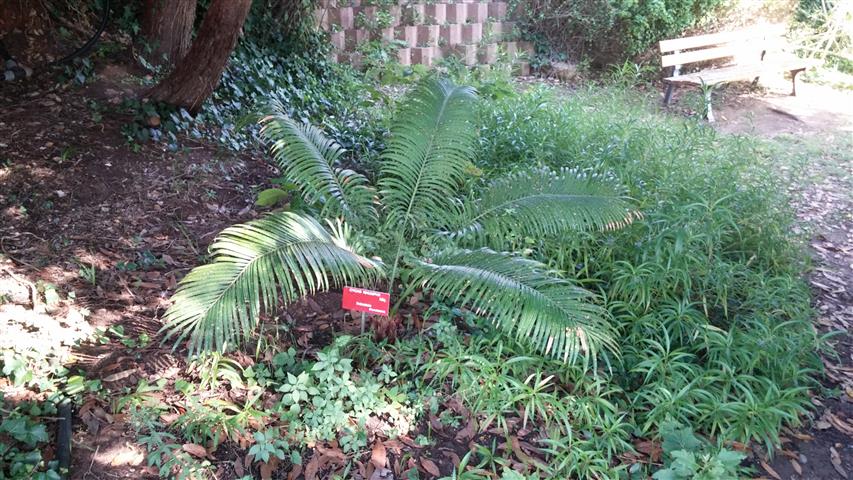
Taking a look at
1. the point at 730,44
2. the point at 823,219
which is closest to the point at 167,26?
the point at 823,219

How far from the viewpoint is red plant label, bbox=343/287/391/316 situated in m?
2.48

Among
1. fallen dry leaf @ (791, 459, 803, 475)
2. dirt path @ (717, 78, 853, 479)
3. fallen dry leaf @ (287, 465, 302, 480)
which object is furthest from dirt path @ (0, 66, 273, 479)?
dirt path @ (717, 78, 853, 479)

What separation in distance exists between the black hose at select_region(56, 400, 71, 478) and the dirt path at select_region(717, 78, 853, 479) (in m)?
2.62

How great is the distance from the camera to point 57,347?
2.47 m

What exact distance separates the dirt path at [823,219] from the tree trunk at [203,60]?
3920mm

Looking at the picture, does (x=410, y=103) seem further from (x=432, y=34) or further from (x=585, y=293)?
(x=432, y=34)

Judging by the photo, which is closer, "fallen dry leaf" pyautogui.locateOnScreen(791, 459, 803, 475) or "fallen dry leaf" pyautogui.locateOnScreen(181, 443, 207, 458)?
"fallen dry leaf" pyautogui.locateOnScreen(181, 443, 207, 458)

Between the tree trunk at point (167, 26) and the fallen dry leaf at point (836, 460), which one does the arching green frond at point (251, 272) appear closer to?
the fallen dry leaf at point (836, 460)

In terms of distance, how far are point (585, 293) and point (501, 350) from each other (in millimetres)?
472

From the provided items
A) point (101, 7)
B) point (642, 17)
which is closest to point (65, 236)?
point (101, 7)

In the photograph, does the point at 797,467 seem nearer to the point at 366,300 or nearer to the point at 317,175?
the point at 366,300

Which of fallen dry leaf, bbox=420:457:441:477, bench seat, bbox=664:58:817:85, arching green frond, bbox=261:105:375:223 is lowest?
fallen dry leaf, bbox=420:457:441:477

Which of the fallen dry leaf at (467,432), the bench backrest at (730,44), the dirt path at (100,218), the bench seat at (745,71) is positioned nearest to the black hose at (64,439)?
the dirt path at (100,218)

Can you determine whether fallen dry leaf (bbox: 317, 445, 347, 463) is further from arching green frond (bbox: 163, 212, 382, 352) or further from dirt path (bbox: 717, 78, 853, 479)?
dirt path (bbox: 717, 78, 853, 479)
